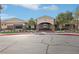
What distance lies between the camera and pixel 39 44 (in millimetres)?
6008

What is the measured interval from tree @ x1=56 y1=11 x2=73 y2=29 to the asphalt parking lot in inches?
11.7

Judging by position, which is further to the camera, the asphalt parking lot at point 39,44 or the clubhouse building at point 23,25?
the clubhouse building at point 23,25

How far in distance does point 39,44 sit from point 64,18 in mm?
767

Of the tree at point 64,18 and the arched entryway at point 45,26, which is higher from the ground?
the tree at point 64,18

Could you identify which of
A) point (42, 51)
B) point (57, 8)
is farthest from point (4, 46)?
point (57, 8)

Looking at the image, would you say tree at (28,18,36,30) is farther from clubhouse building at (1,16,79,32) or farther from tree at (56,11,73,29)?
tree at (56,11,73,29)

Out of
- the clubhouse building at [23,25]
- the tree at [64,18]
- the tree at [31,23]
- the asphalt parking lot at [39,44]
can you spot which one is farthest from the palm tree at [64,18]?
the tree at [31,23]

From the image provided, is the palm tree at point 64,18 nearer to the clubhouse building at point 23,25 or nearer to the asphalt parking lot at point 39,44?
the clubhouse building at point 23,25

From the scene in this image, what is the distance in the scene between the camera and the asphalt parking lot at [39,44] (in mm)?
5898

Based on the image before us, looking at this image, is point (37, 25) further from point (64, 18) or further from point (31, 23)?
point (64, 18)

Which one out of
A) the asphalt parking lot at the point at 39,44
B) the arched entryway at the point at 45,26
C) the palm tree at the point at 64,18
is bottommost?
the asphalt parking lot at the point at 39,44

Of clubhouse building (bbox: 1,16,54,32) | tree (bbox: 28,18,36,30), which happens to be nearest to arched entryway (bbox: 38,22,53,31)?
clubhouse building (bbox: 1,16,54,32)

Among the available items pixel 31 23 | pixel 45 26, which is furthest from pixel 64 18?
pixel 31 23

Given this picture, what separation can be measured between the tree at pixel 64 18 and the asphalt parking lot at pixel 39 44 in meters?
0.30
